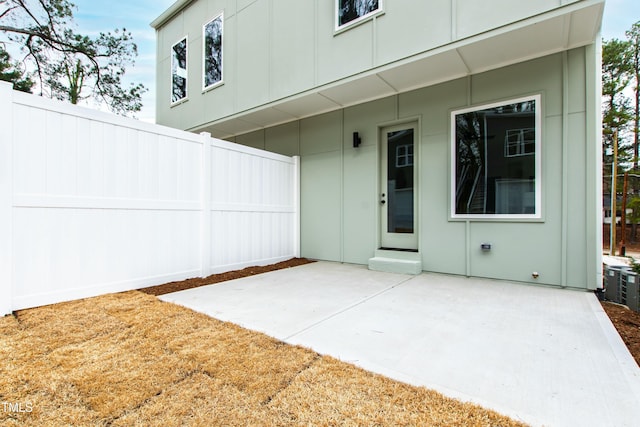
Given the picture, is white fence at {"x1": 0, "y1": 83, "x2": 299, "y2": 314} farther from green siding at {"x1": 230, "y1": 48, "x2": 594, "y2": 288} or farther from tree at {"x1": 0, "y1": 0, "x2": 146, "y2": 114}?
tree at {"x1": 0, "y1": 0, "x2": 146, "y2": 114}

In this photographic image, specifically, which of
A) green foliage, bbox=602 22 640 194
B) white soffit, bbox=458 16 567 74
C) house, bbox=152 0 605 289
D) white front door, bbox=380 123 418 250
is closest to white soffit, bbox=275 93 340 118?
house, bbox=152 0 605 289

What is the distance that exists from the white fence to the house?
1665mm

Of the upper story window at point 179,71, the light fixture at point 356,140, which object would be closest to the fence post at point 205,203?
the light fixture at point 356,140

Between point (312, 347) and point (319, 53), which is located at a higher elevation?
point (319, 53)

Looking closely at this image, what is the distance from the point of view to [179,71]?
8289 millimetres

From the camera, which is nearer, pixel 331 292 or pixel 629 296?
pixel 629 296

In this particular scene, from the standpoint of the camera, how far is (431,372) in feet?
6.23

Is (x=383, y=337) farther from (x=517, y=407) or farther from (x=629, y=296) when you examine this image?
(x=629, y=296)

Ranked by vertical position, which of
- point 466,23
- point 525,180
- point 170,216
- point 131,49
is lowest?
point 170,216

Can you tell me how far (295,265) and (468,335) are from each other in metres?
3.74

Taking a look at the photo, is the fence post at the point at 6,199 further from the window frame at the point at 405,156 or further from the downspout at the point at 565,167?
the downspout at the point at 565,167

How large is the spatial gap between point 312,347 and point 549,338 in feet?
6.21

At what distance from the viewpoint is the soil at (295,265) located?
2.47 meters

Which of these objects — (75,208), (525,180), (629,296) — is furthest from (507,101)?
(75,208)
